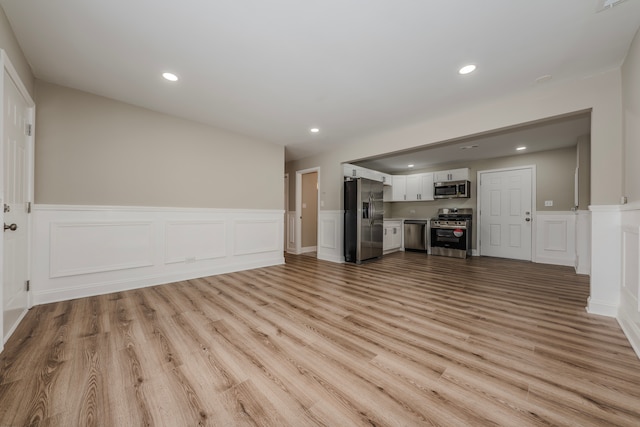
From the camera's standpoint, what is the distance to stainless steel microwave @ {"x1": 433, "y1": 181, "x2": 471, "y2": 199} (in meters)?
5.81

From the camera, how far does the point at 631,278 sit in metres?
1.98

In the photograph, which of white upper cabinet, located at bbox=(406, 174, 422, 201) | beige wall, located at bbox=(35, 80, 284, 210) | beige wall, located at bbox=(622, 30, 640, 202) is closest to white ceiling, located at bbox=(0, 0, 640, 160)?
beige wall, located at bbox=(622, 30, 640, 202)

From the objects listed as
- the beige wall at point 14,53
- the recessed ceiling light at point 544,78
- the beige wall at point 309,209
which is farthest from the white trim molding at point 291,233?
the recessed ceiling light at point 544,78

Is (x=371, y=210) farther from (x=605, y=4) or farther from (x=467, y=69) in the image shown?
(x=605, y=4)

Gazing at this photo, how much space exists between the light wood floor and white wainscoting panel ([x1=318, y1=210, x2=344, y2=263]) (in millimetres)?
2295

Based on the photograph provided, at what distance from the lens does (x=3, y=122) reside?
1801 millimetres

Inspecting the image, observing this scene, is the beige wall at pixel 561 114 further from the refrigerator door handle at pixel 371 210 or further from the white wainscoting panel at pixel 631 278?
the refrigerator door handle at pixel 371 210

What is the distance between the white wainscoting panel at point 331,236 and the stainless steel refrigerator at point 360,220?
109 millimetres

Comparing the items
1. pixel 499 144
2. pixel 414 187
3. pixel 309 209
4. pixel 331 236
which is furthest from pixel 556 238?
pixel 309 209

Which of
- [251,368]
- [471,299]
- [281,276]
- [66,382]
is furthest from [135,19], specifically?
[471,299]

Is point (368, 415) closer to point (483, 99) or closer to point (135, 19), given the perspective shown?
point (135, 19)

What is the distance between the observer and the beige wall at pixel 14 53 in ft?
5.74

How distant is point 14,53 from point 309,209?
5.18m

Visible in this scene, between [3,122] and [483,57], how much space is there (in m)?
3.92
